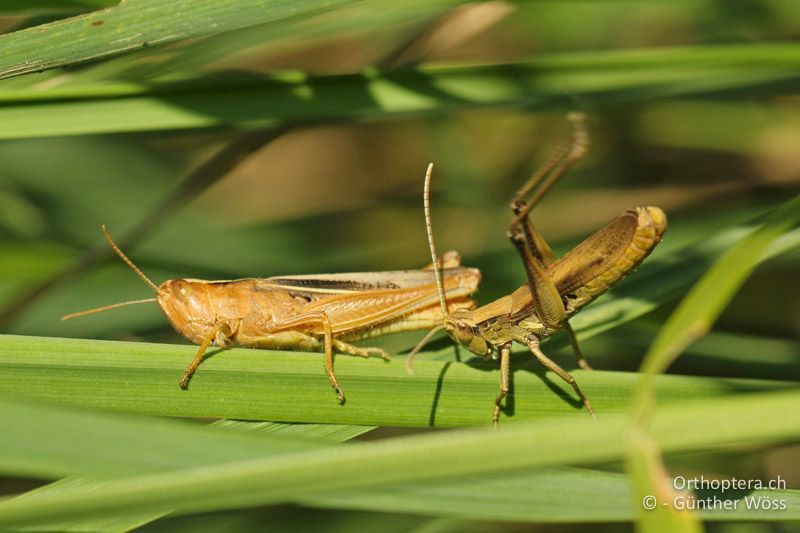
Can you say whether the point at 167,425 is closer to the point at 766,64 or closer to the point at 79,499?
the point at 79,499

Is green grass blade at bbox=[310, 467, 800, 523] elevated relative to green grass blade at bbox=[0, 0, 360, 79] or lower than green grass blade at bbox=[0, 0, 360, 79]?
lower

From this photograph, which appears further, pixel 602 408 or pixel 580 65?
pixel 580 65

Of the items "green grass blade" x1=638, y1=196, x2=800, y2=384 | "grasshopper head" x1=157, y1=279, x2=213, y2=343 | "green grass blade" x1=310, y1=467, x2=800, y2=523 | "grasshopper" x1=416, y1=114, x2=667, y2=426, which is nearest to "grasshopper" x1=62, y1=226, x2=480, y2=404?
"grasshopper head" x1=157, y1=279, x2=213, y2=343

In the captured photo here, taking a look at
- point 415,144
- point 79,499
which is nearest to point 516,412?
point 79,499

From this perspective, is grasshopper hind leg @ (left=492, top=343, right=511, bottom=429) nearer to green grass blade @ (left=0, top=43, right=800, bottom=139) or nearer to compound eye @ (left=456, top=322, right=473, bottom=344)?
compound eye @ (left=456, top=322, right=473, bottom=344)

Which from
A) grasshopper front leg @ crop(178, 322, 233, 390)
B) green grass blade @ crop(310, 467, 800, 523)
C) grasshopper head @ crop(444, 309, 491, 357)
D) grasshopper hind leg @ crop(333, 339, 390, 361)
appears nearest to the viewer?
green grass blade @ crop(310, 467, 800, 523)

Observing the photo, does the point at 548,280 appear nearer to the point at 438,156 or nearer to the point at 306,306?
the point at 306,306

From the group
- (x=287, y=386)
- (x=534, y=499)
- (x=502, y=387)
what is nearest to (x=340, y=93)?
(x=287, y=386)
